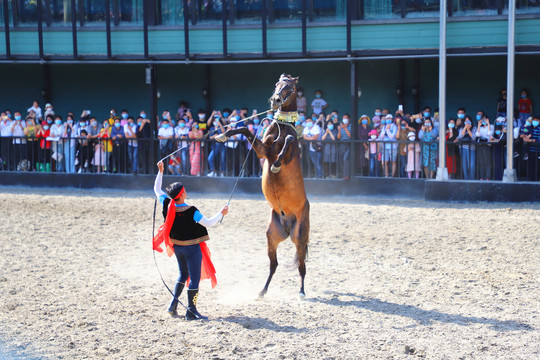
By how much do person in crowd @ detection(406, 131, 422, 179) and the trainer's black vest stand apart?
9.55 meters

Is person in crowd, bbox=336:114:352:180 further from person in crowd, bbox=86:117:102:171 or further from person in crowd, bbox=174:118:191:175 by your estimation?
person in crowd, bbox=86:117:102:171

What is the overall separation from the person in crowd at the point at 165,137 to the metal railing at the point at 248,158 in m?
0.03

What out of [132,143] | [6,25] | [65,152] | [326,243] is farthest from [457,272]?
[6,25]

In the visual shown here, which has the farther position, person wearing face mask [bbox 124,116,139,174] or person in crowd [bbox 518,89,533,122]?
person wearing face mask [bbox 124,116,139,174]

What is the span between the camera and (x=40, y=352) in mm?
7039

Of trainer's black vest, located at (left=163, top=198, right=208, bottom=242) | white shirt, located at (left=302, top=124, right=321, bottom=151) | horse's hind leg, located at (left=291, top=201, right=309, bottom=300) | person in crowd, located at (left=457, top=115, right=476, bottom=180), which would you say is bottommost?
horse's hind leg, located at (left=291, top=201, right=309, bottom=300)

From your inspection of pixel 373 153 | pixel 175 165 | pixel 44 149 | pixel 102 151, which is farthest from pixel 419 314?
pixel 44 149

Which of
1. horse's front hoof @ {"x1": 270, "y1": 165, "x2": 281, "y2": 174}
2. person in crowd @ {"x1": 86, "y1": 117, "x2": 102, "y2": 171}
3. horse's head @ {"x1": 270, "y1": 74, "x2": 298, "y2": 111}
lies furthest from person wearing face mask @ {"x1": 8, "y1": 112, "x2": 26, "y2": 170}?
horse's front hoof @ {"x1": 270, "y1": 165, "x2": 281, "y2": 174}

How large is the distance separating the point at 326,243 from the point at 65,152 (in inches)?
379

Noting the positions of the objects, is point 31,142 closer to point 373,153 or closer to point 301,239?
point 373,153

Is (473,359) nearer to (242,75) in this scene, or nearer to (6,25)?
(242,75)

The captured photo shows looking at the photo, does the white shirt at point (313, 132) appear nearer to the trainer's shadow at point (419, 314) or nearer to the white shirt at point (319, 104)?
the white shirt at point (319, 104)

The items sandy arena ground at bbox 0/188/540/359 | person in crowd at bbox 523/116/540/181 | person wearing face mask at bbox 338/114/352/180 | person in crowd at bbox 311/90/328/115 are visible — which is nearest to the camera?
sandy arena ground at bbox 0/188/540/359

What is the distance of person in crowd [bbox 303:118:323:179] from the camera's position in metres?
17.6
